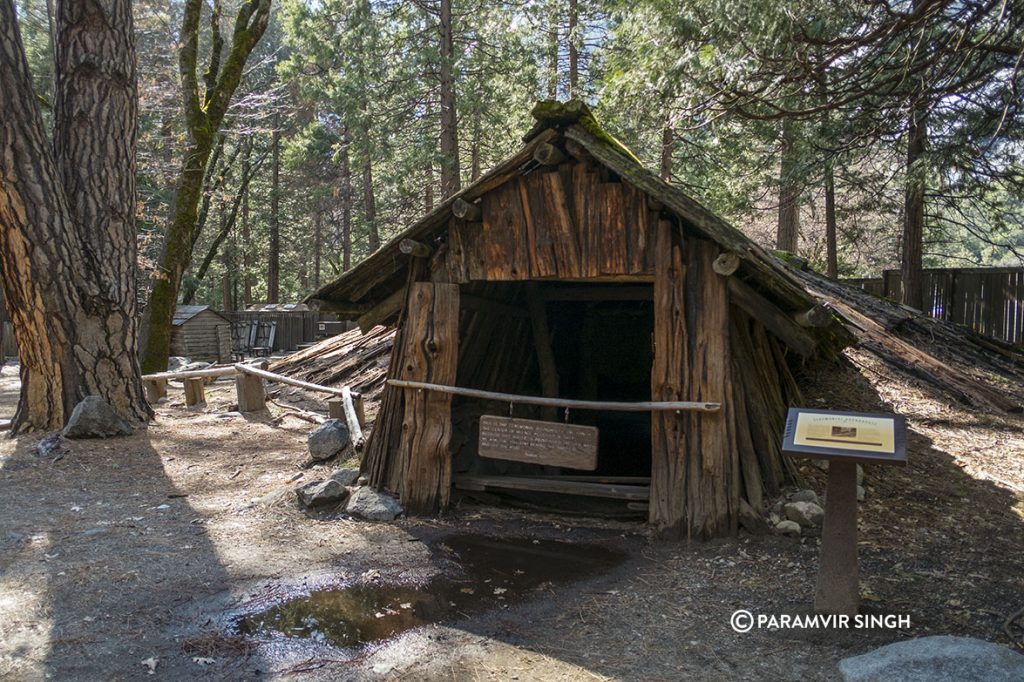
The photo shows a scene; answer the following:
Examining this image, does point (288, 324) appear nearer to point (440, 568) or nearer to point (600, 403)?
point (600, 403)

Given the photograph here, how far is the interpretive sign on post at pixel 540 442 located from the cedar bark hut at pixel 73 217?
5594 mm

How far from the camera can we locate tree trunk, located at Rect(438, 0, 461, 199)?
1650 centimetres

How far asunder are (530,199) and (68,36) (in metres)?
6.92

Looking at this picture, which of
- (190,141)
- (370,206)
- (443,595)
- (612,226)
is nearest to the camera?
(443,595)

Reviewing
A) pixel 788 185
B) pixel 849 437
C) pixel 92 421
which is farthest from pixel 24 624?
pixel 788 185

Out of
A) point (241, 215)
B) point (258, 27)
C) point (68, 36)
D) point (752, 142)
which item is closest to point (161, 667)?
point (68, 36)

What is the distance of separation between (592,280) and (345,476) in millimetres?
2888

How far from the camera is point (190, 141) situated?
1415 centimetres

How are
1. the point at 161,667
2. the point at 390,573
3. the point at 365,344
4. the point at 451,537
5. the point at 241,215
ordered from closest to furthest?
the point at 161,667 < the point at 390,573 < the point at 451,537 < the point at 365,344 < the point at 241,215

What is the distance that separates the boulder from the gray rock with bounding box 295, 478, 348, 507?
11.9 feet

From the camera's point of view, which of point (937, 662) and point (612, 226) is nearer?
point (937, 662)

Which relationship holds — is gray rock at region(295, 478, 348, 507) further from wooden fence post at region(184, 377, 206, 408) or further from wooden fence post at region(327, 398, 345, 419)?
wooden fence post at region(184, 377, 206, 408)

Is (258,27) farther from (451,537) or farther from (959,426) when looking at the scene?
(959,426)

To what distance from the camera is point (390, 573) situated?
16.4 ft
